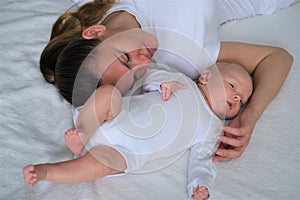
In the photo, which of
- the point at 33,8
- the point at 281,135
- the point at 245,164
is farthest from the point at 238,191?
the point at 33,8

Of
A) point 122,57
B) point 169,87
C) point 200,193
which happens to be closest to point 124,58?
point 122,57

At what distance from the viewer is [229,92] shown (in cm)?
91

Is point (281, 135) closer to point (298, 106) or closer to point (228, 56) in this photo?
point (298, 106)

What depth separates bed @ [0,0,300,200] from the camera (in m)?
0.79

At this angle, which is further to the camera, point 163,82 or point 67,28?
point 67,28

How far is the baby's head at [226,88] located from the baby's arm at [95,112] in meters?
0.21

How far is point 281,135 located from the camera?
90 cm

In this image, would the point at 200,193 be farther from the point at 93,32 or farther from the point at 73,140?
the point at 93,32

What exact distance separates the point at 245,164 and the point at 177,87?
206mm

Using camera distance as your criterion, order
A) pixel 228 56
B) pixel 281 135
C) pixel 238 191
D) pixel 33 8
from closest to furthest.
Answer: pixel 238 191
pixel 281 135
pixel 228 56
pixel 33 8

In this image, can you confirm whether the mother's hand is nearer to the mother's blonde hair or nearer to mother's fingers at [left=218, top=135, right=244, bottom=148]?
mother's fingers at [left=218, top=135, right=244, bottom=148]

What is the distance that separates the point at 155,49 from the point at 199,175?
0.35 metres

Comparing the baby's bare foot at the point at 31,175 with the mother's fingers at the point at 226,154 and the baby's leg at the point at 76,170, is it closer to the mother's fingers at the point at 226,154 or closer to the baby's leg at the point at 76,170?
the baby's leg at the point at 76,170

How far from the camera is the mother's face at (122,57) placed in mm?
864
